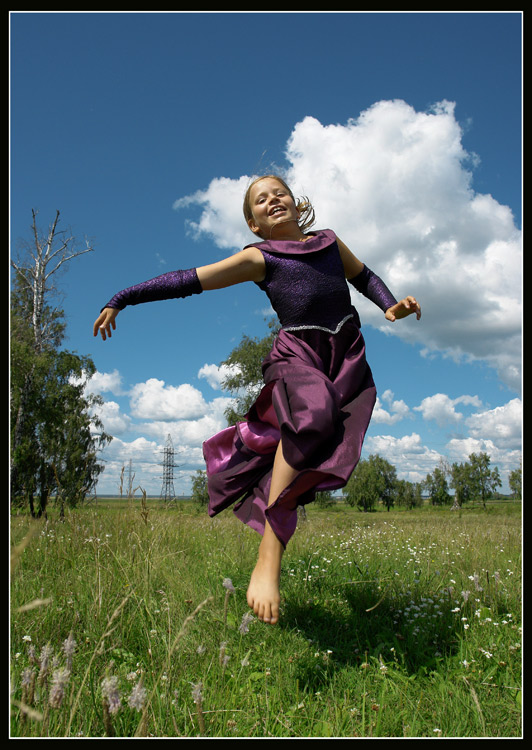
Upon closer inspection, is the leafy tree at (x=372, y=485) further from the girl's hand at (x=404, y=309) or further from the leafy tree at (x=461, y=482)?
the girl's hand at (x=404, y=309)

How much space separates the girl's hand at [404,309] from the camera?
10.7ft

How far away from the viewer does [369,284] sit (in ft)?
11.9

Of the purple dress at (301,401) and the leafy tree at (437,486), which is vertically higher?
the purple dress at (301,401)

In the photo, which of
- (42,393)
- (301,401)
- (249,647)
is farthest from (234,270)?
(42,393)

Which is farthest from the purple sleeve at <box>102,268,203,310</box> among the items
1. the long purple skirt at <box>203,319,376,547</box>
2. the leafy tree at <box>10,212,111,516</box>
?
the leafy tree at <box>10,212,111,516</box>

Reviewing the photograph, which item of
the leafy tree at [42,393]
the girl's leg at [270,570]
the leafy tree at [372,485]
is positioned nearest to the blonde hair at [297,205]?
the girl's leg at [270,570]

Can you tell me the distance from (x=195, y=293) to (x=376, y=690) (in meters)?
2.43

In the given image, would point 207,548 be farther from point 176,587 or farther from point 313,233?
point 313,233

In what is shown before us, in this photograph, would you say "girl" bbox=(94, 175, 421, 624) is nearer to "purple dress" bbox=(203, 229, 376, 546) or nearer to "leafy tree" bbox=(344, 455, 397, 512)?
"purple dress" bbox=(203, 229, 376, 546)

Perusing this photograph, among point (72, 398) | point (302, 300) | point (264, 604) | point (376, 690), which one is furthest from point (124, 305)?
point (72, 398)

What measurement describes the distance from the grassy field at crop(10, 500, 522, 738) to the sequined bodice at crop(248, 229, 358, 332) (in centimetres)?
164

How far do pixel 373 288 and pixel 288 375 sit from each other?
47.4 inches

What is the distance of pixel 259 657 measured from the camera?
282 centimetres
